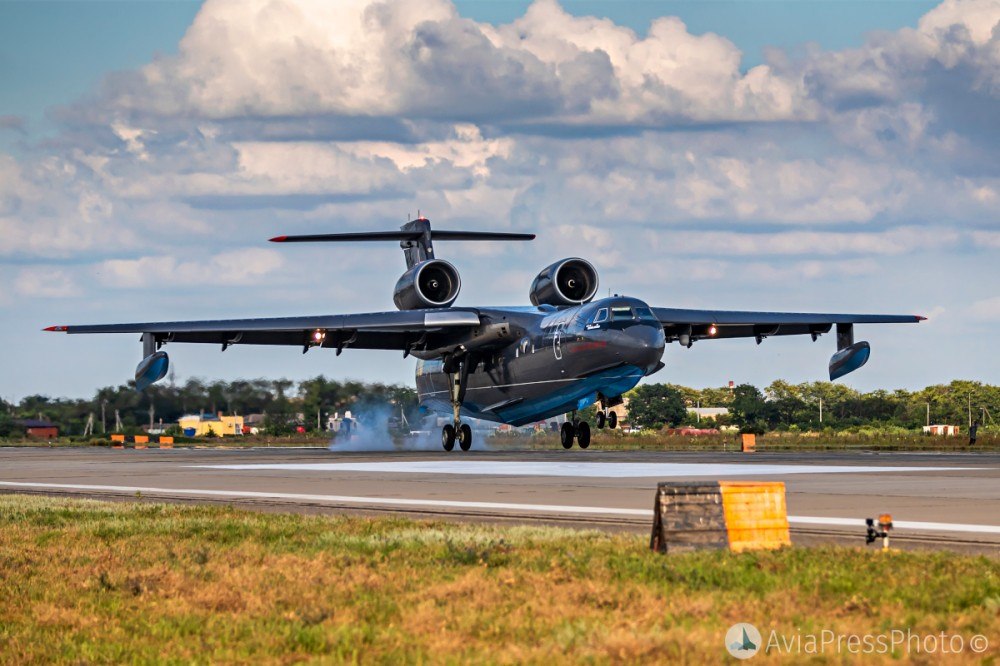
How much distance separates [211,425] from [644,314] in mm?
64329

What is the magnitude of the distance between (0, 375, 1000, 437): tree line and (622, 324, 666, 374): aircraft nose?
26.2 meters

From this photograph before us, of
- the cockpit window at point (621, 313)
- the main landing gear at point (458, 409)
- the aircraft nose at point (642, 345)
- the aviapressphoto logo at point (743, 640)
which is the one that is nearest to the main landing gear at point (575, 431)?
the main landing gear at point (458, 409)

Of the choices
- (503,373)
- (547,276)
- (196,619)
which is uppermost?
(547,276)

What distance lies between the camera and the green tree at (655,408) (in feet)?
448

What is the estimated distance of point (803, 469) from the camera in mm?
30812

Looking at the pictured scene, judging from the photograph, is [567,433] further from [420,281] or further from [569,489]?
[569,489]

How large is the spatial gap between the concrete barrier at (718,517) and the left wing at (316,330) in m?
34.1

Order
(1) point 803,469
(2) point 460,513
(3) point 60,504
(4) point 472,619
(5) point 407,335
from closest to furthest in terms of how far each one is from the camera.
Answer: (4) point 472,619 → (2) point 460,513 → (3) point 60,504 → (1) point 803,469 → (5) point 407,335

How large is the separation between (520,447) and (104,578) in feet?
161

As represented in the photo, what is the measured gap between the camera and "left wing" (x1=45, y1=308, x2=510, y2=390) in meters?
45.7

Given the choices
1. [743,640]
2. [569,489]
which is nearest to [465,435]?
[569,489]

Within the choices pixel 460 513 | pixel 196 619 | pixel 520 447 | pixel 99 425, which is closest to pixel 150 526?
pixel 460 513

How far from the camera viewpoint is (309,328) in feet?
154

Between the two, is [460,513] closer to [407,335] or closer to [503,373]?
[503,373]
